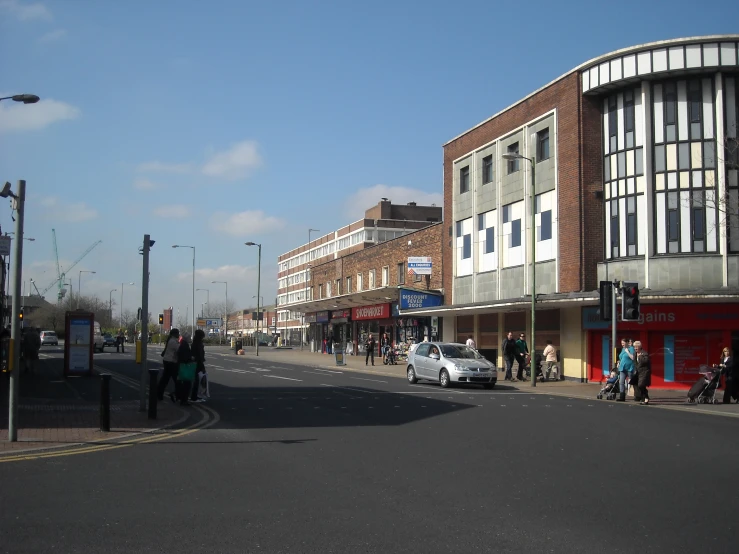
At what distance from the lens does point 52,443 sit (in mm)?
11492

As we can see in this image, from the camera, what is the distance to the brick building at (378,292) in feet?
139

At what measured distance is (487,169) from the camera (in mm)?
36562

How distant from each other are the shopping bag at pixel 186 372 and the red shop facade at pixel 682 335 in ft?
45.3

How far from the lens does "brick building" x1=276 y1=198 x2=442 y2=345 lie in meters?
94.2

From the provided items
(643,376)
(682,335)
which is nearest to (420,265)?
(682,335)

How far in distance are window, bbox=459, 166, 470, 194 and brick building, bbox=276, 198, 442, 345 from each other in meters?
39.5

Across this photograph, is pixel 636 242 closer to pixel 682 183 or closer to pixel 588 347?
pixel 682 183

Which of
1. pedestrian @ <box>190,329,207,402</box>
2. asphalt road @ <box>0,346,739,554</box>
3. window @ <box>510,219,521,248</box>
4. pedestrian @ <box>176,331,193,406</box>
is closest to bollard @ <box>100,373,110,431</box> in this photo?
asphalt road @ <box>0,346,739,554</box>

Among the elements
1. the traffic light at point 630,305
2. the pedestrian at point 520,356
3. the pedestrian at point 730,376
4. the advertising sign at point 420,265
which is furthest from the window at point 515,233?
the pedestrian at point 730,376

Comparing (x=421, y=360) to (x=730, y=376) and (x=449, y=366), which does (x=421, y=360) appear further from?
(x=730, y=376)

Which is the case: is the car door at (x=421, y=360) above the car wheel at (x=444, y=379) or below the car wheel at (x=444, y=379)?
above

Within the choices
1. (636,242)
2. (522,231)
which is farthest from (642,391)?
(522,231)

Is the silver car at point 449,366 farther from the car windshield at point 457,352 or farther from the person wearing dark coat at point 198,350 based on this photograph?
the person wearing dark coat at point 198,350

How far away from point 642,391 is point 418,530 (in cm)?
1609
